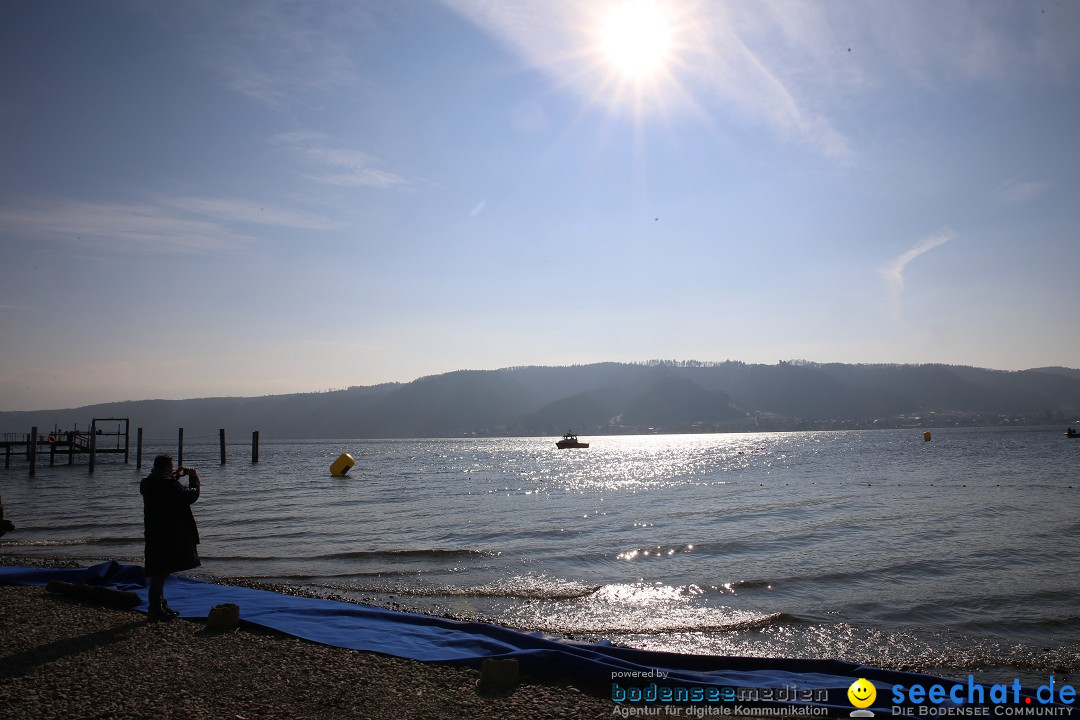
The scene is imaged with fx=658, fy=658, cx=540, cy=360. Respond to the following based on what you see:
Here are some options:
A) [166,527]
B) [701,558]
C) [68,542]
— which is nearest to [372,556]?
[701,558]

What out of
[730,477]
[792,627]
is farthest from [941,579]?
[730,477]

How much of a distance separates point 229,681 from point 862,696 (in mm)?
5828

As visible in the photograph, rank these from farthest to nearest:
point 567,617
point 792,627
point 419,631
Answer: point 567,617, point 792,627, point 419,631

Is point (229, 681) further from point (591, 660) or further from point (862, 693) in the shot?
point (862, 693)

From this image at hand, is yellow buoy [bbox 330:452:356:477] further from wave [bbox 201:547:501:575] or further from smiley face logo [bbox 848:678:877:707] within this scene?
smiley face logo [bbox 848:678:877:707]

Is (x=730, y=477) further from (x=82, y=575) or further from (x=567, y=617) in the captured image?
(x=82, y=575)

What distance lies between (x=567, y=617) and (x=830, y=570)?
6094mm

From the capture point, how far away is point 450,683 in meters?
6.29

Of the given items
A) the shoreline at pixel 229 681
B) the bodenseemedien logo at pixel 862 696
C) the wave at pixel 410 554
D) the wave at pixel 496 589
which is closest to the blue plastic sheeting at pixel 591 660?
the bodenseemedien logo at pixel 862 696

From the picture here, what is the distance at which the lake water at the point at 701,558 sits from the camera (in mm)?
9219

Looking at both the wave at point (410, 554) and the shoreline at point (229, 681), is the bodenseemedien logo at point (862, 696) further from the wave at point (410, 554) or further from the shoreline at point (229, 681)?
the wave at point (410, 554)

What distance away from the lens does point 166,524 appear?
26.2 feet

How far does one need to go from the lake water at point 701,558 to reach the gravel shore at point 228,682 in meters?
3.24

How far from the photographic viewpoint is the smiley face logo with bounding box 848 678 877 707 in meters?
5.82
